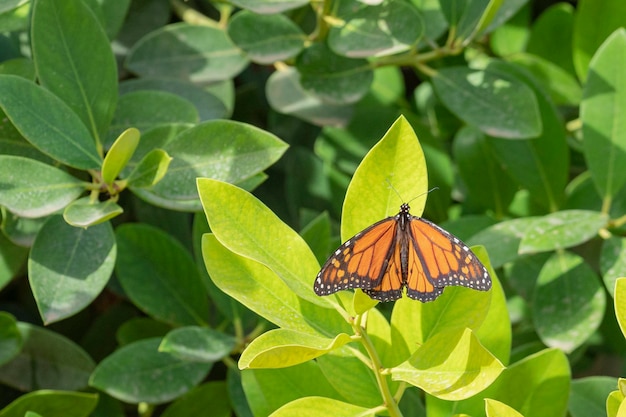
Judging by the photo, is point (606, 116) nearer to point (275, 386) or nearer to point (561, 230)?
point (561, 230)

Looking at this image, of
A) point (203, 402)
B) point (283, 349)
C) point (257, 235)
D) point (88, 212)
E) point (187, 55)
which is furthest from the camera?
point (187, 55)

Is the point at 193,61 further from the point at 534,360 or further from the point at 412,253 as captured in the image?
the point at 534,360

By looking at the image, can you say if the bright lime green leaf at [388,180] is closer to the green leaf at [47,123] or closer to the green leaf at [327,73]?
the green leaf at [47,123]

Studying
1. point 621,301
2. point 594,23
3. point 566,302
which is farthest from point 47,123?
point 594,23

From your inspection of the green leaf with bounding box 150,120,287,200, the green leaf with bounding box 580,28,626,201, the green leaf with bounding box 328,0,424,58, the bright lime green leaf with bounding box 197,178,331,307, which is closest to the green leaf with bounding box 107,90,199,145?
the green leaf with bounding box 150,120,287,200

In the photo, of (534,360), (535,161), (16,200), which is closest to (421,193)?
(534,360)

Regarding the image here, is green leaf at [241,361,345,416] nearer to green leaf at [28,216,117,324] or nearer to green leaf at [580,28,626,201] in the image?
green leaf at [28,216,117,324]
